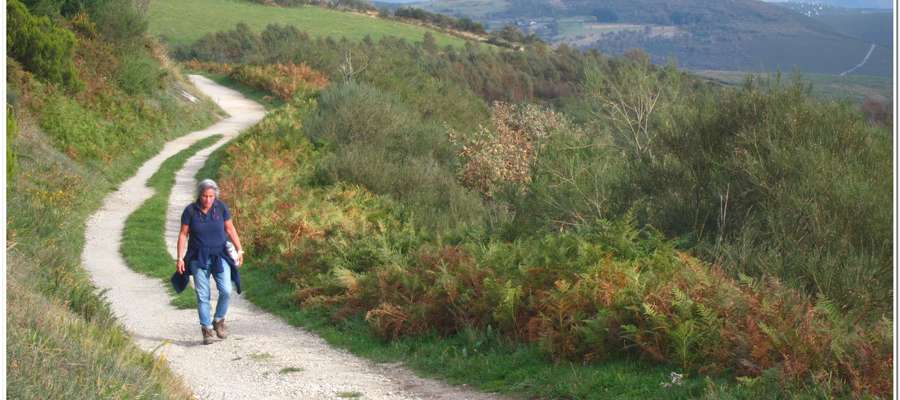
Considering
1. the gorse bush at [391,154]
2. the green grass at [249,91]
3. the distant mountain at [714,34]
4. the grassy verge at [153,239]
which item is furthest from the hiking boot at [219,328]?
the green grass at [249,91]

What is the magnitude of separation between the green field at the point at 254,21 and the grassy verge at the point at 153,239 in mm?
54409

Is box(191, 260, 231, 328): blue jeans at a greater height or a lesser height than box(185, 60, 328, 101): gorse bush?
greater

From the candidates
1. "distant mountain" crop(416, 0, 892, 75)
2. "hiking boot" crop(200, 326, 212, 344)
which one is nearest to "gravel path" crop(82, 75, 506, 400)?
"hiking boot" crop(200, 326, 212, 344)

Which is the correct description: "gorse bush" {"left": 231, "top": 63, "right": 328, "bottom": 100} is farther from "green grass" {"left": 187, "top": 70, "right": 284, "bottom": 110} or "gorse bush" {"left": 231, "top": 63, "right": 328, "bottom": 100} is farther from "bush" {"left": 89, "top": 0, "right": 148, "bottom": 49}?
"bush" {"left": 89, "top": 0, "right": 148, "bottom": 49}

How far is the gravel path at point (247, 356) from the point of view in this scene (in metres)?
9.54

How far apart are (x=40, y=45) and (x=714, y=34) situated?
89668 millimetres

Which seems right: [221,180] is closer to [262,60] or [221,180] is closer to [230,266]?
[230,266]

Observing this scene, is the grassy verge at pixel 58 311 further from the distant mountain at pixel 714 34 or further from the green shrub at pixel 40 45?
the distant mountain at pixel 714 34

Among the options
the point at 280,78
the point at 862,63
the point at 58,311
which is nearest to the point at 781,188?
the point at 58,311

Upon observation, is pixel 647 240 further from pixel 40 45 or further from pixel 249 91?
pixel 249 91

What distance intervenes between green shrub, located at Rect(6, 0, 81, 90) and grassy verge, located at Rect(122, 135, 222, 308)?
16.3 ft

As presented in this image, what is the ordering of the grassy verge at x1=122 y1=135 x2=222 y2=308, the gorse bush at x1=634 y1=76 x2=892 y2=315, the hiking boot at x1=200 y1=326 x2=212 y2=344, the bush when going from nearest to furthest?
the hiking boot at x1=200 y1=326 x2=212 y2=344 → the gorse bush at x1=634 y1=76 x2=892 y2=315 → the grassy verge at x1=122 y1=135 x2=222 y2=308 → the bush

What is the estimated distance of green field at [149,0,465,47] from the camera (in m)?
82.4

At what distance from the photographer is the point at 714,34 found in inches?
4316
